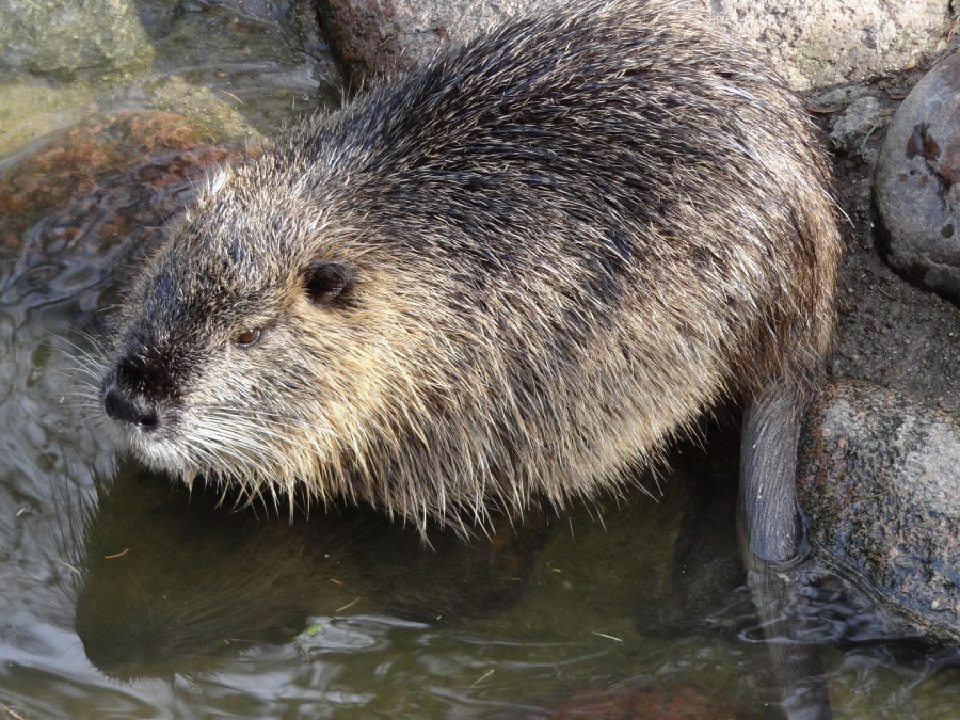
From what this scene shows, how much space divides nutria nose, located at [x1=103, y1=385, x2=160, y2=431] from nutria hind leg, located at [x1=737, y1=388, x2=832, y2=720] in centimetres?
155

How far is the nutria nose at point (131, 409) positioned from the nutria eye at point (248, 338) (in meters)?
0.26

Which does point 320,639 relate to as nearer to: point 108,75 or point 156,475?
point 156,475

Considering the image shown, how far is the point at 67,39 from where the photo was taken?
3.84 metres

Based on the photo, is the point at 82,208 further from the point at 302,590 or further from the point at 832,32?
the point at 832,32

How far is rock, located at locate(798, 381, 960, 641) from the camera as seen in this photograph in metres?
2.75

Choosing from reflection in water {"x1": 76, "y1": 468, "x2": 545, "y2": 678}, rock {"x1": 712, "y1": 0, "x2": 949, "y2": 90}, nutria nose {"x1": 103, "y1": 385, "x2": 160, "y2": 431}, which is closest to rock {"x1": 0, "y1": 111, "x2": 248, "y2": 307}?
reflection in water {"x1": 76, "y1": 468, "x2": 545, "y2": 678}

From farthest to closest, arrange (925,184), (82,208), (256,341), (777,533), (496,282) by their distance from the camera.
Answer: (82,208) → (925,184) → (777,533) → (496,282) → (256,341)

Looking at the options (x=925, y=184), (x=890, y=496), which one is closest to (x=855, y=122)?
(x=925, y=184)

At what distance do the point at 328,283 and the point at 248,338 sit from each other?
23 centimetres

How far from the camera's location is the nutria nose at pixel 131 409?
8.27ft

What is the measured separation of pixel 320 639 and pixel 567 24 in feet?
5.84

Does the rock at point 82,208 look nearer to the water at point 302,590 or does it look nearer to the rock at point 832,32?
the water at point 302,590

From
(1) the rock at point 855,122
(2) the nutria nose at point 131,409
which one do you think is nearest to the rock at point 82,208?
(2) the nutria nose at point 131,409

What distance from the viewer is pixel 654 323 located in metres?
2.83
